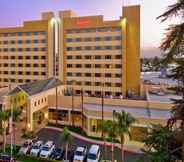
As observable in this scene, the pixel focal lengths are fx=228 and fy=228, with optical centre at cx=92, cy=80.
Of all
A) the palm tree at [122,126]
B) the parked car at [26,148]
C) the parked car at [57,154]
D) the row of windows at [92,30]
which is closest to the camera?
the palm tree at [122,126]

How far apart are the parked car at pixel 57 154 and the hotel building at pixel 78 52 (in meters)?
38.8

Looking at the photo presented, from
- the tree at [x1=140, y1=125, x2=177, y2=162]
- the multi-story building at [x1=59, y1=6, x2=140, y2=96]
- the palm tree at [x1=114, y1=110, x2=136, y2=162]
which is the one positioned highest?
the multi-story building at [x1=59, y1=6, x2=140, y2=96]

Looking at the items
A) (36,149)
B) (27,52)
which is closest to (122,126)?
(36,149)

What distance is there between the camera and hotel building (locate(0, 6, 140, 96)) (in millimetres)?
70688

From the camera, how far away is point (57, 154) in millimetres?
34750

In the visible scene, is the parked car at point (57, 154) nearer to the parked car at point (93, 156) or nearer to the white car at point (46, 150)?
the white car at point (46, 150)

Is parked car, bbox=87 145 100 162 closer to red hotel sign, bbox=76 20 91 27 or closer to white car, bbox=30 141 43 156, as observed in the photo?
white car, bbox=30 141 43 156

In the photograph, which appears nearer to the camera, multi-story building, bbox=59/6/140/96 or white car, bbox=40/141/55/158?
white car, bbox=40/141/55/158

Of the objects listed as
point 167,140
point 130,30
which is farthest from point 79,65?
point 167,140

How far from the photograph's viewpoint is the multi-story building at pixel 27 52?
261 ft

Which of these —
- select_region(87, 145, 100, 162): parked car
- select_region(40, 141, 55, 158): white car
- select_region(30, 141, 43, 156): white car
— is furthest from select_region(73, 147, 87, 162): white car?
select_region(30, 141, 43, 156): white car

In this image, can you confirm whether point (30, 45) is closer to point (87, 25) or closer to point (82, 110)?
point (87, 25)

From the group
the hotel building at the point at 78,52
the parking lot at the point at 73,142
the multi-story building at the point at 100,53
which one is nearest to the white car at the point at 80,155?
the parking lot at the point at 73,142

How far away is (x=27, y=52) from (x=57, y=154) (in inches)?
2210
